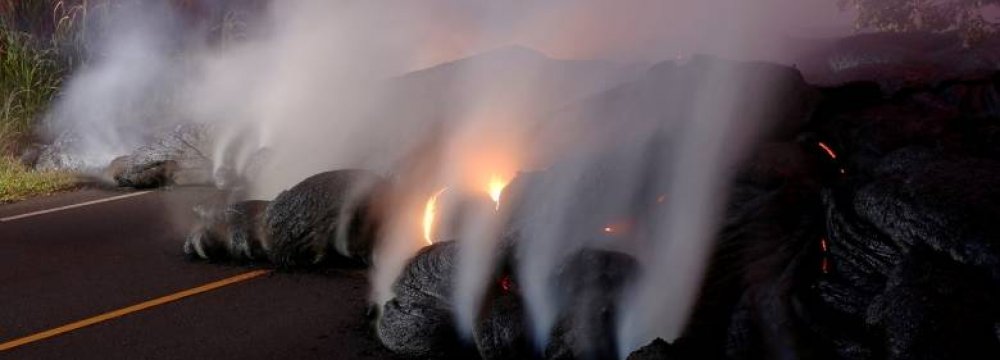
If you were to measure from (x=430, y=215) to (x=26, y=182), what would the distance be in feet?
19.9

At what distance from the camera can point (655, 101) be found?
22.7 ft

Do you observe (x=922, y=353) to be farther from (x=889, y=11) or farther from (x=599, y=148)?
(x=889, y=11)

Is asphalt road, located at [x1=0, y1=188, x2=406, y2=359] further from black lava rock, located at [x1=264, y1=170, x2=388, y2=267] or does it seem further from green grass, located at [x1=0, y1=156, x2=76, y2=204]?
green grass, located at [x1=0, y1=156, x2=76, y2=204]

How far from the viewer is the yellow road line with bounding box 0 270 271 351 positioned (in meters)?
6.09

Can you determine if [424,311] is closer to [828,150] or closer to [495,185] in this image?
[495,185]

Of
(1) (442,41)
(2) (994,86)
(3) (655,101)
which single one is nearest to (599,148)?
(3) (655,101)

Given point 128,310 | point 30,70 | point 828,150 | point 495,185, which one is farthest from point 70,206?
point 828,150

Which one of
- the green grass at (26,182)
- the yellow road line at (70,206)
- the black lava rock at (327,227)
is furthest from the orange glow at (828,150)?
the green grass at (26,182)

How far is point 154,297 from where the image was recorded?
275 inches

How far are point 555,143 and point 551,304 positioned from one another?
7.67ft

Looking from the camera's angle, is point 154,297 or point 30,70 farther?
point 30,70

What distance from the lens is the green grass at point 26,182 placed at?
1105 cm

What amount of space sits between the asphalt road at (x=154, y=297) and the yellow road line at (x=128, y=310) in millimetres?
57

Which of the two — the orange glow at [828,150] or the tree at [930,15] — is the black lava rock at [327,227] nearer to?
the orange glow at [828,150]
